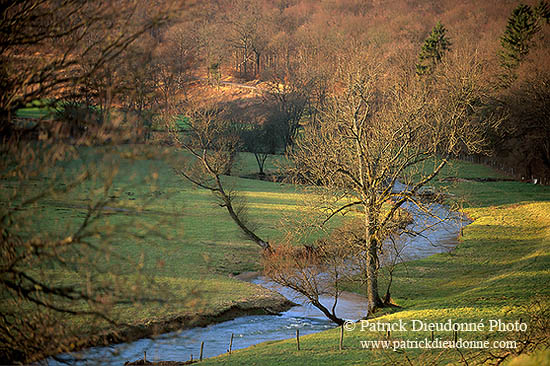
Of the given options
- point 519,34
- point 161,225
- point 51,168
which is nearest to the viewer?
point 51,168

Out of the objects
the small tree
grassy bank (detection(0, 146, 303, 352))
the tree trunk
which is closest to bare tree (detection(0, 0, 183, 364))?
grassy bank (detection(0, 146, 303, 352))

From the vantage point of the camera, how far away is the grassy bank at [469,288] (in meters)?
15.4

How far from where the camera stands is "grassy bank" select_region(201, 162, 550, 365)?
50.5 feet

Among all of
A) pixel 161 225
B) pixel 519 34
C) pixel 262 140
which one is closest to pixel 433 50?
pixel 519 34

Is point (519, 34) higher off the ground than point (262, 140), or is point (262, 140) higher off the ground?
point (519, 34)

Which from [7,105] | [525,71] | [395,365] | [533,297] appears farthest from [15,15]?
[525,71]

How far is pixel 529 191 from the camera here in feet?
161

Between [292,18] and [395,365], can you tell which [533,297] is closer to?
[395,365]

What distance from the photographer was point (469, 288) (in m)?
23.8

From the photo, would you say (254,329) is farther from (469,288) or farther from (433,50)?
(433,50)

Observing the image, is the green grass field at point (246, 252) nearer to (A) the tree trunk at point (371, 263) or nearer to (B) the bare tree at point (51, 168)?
(B) the bare tree at point (51, 168)

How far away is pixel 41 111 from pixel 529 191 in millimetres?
50005

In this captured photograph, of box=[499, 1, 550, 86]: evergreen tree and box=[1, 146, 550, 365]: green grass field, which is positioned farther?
box=[499, 1, 550, 86]: evergreen tree

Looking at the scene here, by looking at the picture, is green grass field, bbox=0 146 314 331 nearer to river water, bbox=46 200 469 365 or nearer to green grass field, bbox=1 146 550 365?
green grass field, bbox=1 146 550 365
